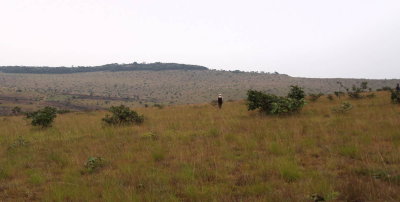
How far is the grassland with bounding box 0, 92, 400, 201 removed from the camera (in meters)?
5.52

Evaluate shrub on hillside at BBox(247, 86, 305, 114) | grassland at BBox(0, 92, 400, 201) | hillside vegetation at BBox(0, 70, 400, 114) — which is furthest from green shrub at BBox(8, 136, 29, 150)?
hillside vegetation at BBox(0, 70, 400, 114)

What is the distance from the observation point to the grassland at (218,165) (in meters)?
5.52

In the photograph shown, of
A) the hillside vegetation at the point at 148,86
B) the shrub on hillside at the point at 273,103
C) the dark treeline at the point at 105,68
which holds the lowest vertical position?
the hillside vegetation at the point at 148,86

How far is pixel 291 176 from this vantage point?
6.19m

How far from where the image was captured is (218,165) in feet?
24.0

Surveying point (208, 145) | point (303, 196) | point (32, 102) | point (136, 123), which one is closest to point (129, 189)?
point (303, 196)

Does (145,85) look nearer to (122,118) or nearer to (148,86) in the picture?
(148,86)

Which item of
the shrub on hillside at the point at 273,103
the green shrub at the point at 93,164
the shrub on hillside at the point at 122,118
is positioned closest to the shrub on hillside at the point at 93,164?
the green shrub at the point at 93,164

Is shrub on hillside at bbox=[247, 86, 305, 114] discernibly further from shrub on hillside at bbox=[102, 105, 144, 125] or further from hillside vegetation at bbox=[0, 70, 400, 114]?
hillside vegetation at bbox=[0, 70, 400, 114]

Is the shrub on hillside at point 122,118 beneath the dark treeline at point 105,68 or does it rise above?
beneath

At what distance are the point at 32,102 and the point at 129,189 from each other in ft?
222

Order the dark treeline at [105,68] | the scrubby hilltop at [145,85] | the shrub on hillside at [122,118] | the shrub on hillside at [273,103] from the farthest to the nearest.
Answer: the dark treeline at [105,68] < the scrubby hilltop at [145,85] < the shrub on hillside at [122,118] < the shrub on hillside at [273,103]

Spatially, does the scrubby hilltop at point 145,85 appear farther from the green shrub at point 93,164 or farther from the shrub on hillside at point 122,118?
the green shrub at point 93,164

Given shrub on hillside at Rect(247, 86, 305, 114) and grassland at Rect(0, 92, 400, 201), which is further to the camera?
shrub on hillside at Rect(247, 86, 305, 114)
